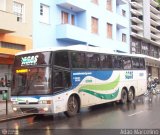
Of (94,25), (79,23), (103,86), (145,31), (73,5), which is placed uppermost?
(145,31)

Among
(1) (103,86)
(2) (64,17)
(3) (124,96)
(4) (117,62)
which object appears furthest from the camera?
(2) (64,17)

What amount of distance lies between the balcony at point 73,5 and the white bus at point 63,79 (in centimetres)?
1101

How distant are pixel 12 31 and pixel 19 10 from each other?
9.01 ft

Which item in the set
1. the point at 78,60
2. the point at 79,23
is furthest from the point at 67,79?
the point at 79,23

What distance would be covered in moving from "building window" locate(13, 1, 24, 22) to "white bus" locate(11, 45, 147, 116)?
8648mm

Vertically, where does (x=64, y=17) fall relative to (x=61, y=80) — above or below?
above

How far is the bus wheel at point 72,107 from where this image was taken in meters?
16.7

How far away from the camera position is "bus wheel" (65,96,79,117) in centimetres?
1667

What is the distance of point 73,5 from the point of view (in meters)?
31.4

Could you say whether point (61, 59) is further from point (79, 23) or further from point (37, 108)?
point (79, 23)

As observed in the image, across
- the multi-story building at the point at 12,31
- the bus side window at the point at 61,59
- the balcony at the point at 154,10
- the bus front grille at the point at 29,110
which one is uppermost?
the balcony at the point at 154,10

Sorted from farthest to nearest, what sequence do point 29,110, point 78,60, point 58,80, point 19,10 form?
point 19,10, point 78,60, point 58,80, point 29,110

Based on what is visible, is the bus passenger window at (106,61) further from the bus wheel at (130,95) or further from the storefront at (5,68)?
the storefront at (5,68)

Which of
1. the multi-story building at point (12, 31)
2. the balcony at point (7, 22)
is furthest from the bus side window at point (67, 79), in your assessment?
the balcony at point (7, 22)
